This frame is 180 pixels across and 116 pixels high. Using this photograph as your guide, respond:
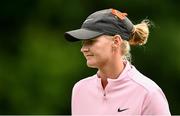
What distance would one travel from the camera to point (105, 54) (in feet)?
17.7

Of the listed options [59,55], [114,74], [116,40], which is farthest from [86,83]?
[59,55]

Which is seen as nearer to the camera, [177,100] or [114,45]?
[114,45]

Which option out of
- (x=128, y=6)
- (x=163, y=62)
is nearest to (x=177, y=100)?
(x=163, y=62)

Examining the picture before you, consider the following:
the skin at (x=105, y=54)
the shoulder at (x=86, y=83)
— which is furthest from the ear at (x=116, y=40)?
the shoulder at (x=86, y=83)

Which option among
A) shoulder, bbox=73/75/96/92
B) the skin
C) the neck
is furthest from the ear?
shoulder, bbox=73/75/96/92

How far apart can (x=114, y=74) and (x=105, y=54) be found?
14 cm

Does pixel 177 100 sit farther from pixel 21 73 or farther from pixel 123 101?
pixel 123 101

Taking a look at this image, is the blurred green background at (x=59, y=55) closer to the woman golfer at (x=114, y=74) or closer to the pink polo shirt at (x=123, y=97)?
the pink polo shirt at (x=123, y=97)

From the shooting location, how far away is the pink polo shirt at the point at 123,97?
5.30m

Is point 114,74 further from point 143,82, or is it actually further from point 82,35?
point 82,35

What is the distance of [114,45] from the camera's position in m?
5.40

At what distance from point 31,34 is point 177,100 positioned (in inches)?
74.2

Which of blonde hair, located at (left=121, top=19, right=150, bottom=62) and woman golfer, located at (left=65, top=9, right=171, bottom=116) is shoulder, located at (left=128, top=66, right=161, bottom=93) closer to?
woman golfer, located at (left=65, top=9, right=171, bottom=116)

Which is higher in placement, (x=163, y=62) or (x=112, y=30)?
(x=112, y=30)
